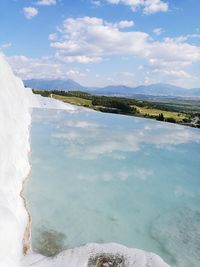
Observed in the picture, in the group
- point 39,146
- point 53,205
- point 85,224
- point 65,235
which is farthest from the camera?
point 39,146

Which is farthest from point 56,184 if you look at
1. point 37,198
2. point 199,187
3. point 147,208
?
point 199,187

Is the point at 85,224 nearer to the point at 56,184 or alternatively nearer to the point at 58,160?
the point at 56,184

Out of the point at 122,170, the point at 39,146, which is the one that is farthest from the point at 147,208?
the point at 39,146

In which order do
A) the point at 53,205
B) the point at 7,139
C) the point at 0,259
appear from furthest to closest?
the point at 7,139
the point at 53,205
the point at 0,259

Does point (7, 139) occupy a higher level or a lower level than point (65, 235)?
higher

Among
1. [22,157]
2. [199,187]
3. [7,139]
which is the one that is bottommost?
[199,187]

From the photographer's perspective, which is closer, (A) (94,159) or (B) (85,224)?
(B) (85,224)

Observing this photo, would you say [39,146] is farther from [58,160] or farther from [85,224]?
[85,224]
